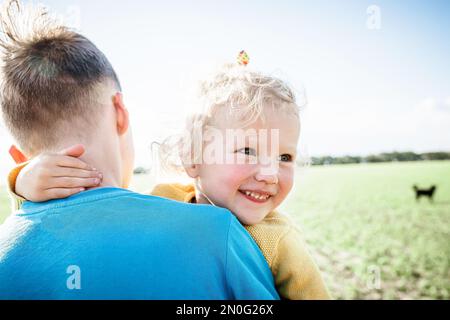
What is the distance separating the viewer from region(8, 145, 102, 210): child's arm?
5.07 feet

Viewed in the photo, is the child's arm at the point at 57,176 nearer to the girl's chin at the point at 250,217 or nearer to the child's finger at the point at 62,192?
the child's finger at the point at 62,192

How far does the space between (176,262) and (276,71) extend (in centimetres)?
154

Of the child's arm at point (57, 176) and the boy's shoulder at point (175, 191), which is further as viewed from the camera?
the boy's shoulder at point (175, 191)

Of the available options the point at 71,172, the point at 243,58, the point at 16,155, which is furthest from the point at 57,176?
the point at 243,58

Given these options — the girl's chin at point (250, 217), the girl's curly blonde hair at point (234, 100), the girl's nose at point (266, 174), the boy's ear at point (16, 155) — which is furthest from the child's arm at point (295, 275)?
the boy's ear at point (16, 155)

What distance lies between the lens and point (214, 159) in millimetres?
2180

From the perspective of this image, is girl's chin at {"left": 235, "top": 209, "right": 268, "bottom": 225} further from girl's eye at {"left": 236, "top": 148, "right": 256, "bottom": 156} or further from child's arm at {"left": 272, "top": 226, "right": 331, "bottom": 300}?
girl's eye at {"left": 236, "top": 148, "right": 256, "bottom": 156}

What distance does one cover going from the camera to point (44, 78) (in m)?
1.67

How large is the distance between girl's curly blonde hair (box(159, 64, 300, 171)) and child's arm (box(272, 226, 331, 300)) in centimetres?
72

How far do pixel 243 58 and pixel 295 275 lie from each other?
1464mm

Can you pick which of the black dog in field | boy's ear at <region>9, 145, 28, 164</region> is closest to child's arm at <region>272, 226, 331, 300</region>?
boy's ear at <region>9, 145, 28, 164</region>

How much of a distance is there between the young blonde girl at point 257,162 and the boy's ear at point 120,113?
1.73ft

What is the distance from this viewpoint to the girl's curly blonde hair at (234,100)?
6.95 ft

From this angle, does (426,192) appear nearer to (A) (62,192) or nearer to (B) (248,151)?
(B) (248,151)
